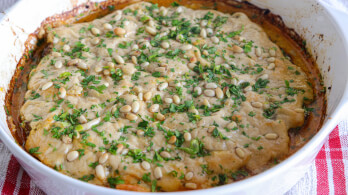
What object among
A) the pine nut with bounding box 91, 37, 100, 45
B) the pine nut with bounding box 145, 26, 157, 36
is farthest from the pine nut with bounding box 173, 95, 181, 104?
the pine nut with bounding box 91, 37, 100, 45

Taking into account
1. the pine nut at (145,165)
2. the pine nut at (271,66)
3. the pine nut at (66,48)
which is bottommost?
the pine nut at (145,165)

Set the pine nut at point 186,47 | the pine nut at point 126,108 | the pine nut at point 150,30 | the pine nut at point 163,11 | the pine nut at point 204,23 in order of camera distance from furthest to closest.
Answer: the pine nut at point 163,11
the pine nut at point 204,23
the pine nut at point 150,30
the pine nut at point 186,47
the pine nut at point 126,108

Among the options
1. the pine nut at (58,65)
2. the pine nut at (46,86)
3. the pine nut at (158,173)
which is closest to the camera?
the pine nut at (158,173)

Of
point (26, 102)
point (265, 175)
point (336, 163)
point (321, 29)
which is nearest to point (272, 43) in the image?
point (321, 29)

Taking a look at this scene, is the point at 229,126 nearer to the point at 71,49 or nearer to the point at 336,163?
the point at 336,163

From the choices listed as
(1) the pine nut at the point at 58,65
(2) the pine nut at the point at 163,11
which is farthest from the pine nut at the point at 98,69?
(2) the pine nut at the point at 163,11

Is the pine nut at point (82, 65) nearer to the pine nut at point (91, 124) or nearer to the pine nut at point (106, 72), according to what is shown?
the pine nut at point (106, 72)
